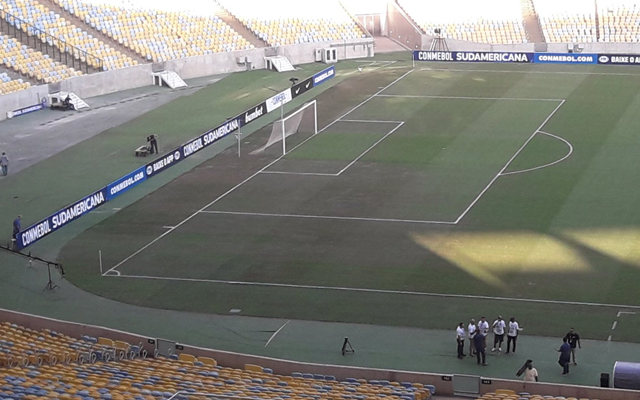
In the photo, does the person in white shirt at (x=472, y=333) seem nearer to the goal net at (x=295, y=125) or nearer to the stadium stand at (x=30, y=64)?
the goal net at (x=295, y=125)

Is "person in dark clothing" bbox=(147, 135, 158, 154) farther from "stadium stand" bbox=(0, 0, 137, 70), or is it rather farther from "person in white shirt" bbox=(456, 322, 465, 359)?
"person in white shirt" bbox=(456, 322, 465, 359)

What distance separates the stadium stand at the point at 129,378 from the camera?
76.0 ft

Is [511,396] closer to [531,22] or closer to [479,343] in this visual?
[479,343]

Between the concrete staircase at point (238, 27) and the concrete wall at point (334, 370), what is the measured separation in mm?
50853

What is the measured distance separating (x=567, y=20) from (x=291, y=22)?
2145 centimetres

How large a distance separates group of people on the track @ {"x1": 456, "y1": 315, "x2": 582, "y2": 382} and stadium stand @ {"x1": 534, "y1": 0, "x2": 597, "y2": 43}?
5468 centimetres

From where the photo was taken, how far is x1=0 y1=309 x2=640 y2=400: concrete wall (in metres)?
25.6

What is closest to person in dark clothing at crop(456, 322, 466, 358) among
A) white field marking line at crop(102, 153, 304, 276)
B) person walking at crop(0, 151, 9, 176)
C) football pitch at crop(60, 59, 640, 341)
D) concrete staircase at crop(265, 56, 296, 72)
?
football pitch at crop(60, 59, 640, 341)

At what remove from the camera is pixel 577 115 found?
59344mm

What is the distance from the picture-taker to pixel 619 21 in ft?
273

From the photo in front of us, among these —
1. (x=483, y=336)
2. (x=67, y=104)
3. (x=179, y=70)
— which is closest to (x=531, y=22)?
(x=179, y=70)

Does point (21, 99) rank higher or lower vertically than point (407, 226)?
higher

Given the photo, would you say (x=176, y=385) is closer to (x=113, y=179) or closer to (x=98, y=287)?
(x=98, y=287)

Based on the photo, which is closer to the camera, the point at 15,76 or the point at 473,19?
the point at 15,76
